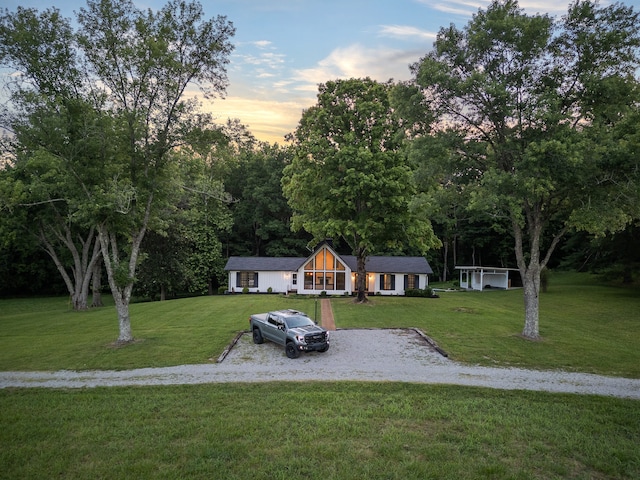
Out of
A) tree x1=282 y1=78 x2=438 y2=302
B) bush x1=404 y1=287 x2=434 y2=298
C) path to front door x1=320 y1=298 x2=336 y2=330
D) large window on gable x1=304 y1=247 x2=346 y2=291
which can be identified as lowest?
path to front door x1=320 y1=298 x2=336 y2=330

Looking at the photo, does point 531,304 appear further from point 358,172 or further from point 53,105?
point 53,105

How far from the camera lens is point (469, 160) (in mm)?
17719

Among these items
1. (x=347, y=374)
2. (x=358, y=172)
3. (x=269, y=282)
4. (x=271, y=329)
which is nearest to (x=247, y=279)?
(x=269, y=282)

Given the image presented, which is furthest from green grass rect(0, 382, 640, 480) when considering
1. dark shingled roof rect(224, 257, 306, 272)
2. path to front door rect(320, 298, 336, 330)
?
dark shingled roof rect(224, 257, 306, 272)

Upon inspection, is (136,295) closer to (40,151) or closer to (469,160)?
(40,151)

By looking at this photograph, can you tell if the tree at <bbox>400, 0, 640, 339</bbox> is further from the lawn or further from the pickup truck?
the pickup truck

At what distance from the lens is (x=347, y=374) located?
1223cm

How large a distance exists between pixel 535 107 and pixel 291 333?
13.0 meters

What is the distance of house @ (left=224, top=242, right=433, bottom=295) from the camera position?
119ft

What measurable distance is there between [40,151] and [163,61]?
19.7 ft

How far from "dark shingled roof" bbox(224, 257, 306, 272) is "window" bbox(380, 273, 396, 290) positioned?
789 cm

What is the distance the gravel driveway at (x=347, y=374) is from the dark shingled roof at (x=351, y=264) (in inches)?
859

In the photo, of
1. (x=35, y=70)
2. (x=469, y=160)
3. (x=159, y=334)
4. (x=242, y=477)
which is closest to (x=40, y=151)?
(x=35, y=70)

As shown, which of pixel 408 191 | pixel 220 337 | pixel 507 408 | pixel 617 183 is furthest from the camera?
pixel 408 191
